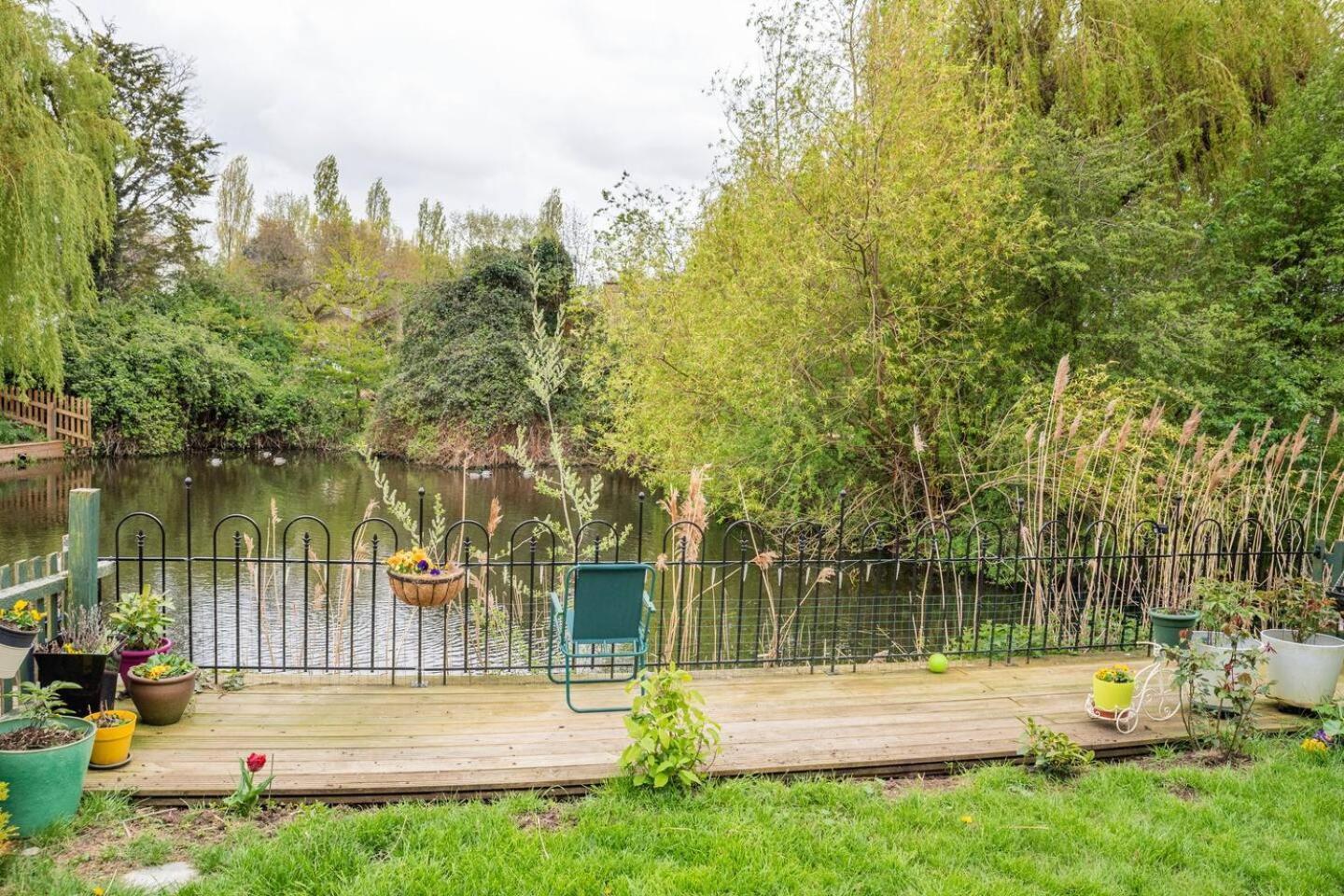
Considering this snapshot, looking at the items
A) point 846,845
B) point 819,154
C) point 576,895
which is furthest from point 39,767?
point 819,154

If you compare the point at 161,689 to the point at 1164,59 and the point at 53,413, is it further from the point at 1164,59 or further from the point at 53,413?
the point at 53,413

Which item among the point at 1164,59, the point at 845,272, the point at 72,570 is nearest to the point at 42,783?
the point at 72,570

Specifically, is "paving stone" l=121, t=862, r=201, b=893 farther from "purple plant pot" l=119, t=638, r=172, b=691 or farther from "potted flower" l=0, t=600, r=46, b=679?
"purple plant pot" l=119, t=638, r=172, b=691

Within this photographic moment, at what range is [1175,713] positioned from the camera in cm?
402

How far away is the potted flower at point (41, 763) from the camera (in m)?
2.60

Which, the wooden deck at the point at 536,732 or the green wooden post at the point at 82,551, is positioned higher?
the green wooden post at the point at 82,551

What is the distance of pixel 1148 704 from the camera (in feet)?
13.6

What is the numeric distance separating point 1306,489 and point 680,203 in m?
8.40

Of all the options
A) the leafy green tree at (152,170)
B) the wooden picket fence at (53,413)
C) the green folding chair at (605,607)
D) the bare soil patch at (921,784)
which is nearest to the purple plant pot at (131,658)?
the green folding chair at (605,607)

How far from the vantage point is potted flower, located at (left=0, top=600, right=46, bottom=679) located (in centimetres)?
298

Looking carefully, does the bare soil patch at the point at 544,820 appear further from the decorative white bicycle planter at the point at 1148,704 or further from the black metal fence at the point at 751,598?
the decorative white bicycle planter at the point at 1148,704

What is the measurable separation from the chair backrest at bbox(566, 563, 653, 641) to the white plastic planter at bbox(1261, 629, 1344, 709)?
2.97m

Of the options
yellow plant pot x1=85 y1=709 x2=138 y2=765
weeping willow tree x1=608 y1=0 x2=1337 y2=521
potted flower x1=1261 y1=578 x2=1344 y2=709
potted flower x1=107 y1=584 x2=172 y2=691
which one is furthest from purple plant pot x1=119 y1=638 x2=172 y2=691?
weeping willow tree x1=608 y1=0 x2=1337 y2=521

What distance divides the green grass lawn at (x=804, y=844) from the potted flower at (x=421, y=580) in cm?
120
